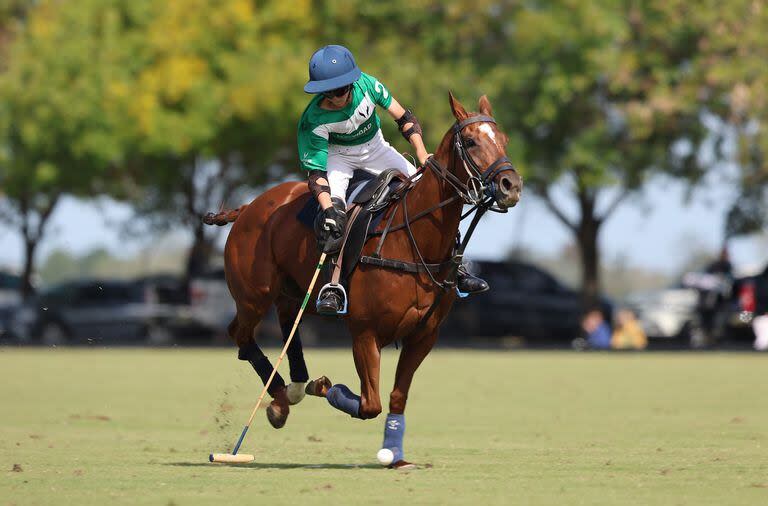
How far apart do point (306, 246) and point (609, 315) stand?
3096 centimetres

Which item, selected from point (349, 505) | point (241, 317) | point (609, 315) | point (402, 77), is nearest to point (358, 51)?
point (402, 77)

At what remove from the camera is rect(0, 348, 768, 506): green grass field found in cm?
1065

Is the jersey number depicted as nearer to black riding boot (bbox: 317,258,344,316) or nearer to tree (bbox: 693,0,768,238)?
black riding boot (bbox: 317,258,344,316)

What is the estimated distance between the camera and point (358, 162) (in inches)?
515

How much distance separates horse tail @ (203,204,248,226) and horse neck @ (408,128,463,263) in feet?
8.34

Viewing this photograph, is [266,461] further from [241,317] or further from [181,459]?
[241,317]

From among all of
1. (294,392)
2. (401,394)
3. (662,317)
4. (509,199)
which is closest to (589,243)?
(662,317)

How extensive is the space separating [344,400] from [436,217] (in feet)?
4.72

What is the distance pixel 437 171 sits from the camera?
39.7 ft

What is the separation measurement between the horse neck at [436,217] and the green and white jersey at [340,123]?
79 cm

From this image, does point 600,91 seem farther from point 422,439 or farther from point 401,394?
point 401,394

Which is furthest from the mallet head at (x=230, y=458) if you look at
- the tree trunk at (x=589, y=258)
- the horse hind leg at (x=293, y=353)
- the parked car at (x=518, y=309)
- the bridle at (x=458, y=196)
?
the tree trunk at (x=589, y=258)

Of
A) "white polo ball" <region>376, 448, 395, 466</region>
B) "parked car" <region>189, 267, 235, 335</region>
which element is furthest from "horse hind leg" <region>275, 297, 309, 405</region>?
"parked car" <region>189, 267, 235, 335</region>

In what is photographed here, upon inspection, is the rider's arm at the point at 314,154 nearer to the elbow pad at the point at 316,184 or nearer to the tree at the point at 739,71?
the elbow pad at the point at 316,184
